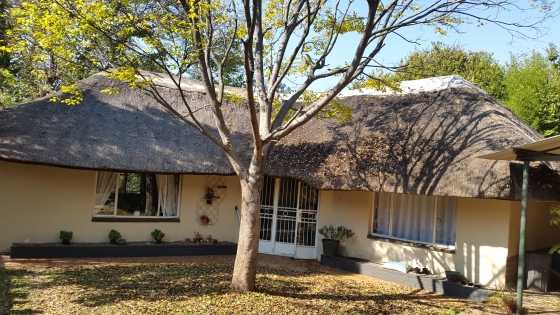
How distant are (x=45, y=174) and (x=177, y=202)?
10.6ft

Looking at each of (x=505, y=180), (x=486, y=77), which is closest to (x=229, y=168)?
(x=505, y=180)

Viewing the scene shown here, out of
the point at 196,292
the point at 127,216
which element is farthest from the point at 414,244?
the point at 127,216

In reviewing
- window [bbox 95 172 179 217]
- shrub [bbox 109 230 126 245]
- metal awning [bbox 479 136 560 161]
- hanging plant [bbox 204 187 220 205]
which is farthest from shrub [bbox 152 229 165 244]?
metal awning [bbox 479 136 560 161]

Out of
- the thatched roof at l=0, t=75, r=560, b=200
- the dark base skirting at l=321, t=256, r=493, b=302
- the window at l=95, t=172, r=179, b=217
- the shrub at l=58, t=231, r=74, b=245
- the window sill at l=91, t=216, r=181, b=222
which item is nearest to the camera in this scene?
the dark base skirting at l=321, t=256, r=493, b=302

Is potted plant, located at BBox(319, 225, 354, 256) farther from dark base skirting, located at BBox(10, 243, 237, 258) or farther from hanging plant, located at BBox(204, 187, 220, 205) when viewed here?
hanging plant, located at BBox(204, 187, 220, 205)

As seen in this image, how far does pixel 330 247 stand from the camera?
467 inches

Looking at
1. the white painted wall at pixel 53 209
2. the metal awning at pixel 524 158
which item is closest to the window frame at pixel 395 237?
the metal awning at pixel 524 158

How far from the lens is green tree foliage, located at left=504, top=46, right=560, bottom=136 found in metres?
19.1

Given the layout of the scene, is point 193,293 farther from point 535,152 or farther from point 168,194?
point 535,152

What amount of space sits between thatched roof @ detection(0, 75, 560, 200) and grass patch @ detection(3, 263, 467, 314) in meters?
2.07

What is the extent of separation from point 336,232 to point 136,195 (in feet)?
16.5

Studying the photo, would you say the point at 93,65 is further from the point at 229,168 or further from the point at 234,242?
the point at 234,242

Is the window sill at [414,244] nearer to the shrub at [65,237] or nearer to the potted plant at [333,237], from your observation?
the potted plant at [333,237]

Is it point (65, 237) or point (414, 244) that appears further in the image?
point (65, 237)
